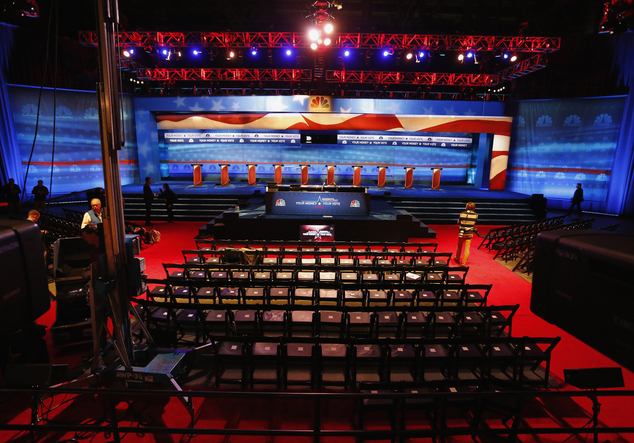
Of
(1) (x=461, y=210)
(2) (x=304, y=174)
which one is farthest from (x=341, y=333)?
(2) (x=304, y=174)

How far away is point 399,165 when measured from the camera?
18.4 metres

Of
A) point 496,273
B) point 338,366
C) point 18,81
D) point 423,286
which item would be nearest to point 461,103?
point 496,273

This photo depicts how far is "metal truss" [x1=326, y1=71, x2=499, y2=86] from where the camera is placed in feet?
48.7

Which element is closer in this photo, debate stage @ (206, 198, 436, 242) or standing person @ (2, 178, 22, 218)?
debate stage @ (206, 198, 436, 242)

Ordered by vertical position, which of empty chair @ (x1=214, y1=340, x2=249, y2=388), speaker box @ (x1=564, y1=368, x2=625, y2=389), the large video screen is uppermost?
the large video screen

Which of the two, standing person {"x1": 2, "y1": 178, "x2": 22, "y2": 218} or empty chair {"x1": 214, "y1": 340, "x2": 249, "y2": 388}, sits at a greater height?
standing person {"x1": 2, "y1": 178, "x2": 22, "y2": 218}

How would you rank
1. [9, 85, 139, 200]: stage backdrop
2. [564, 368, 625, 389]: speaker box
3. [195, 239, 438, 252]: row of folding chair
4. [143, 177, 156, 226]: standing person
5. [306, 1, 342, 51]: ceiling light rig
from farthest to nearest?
[9, 85, 139, 200]: stage backdrop → [143, 177, 156, 226]: standing person → [306, 1, 342, 51]: ceiling light rig → [195, 239, 438, 252]: row of folding chair → [564, 368, 625, 389]: speaker box

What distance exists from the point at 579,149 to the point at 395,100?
8.44 metres

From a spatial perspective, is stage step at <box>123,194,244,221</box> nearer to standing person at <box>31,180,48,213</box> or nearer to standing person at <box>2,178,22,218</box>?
standing person at <box>31,180,48,213</box>

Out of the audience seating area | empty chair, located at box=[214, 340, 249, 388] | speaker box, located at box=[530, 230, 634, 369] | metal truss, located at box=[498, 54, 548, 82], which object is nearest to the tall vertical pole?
the audience seating area

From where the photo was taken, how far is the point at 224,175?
676 inches

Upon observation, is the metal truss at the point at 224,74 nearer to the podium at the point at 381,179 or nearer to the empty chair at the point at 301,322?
the podium at the point at 381,179

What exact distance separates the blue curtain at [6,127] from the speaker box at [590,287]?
56.9ft

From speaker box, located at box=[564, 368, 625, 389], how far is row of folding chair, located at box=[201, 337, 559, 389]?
35.4 inches
